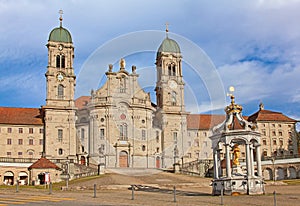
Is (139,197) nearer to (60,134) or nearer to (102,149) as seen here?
(102,149)

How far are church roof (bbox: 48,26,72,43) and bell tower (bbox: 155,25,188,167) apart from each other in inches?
760

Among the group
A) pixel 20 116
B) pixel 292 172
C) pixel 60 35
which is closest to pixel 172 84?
pixel 60 35

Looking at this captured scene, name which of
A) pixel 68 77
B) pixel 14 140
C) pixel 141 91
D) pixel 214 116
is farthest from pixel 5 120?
pixel 214 116

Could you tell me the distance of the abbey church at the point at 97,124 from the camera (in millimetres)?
78500

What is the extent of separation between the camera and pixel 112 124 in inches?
3130

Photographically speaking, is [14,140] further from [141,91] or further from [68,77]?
[141,91]

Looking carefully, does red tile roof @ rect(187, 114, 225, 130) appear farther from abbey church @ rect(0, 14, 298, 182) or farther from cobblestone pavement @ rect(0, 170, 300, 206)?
cobblestone pavement @ rect(0, 170, 300, 206)

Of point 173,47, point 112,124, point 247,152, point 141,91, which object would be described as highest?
point 173,47

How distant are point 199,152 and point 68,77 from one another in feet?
106

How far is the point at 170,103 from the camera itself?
293ft

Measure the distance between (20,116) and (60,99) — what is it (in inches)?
360

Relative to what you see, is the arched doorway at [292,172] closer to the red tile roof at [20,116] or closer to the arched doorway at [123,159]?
the arched doorway at [123,159]

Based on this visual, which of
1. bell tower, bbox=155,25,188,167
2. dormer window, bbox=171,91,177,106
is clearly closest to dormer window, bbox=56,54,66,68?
bell tower, bbox=155,25,188,167

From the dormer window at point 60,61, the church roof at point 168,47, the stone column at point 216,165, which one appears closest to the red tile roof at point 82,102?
the dormer window at point 60,61
